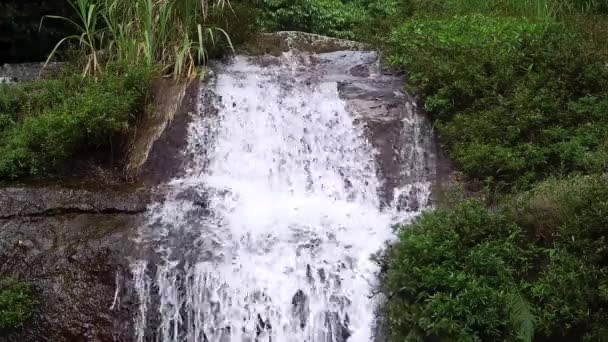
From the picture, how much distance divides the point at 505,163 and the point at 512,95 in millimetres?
1011

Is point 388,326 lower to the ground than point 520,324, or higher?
lower

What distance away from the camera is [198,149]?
6.80 m

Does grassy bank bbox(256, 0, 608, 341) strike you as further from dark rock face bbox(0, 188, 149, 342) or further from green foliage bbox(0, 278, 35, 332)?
green foliage bbox(0, 278, 35, 332)

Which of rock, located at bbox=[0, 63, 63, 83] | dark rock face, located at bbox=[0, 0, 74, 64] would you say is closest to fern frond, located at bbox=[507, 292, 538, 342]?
rock, located at bbox=[0, 63, 63, 83]

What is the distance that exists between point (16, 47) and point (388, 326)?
277 inches

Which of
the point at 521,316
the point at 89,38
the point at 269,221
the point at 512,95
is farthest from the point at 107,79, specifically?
Answer: the point at 521,316

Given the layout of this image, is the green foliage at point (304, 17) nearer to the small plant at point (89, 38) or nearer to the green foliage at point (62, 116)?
the small plant at point (89, 38)

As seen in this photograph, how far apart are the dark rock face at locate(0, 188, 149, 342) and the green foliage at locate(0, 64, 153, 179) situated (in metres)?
0.45

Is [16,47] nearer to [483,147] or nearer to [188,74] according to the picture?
[188,74]

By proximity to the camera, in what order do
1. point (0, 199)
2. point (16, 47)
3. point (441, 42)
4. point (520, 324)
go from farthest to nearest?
point (16, 47)
point (441, 42)
point (0, 199)
point (520, 324)

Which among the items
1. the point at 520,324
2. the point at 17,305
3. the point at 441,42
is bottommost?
the point at 17,305

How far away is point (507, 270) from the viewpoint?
15.9ft

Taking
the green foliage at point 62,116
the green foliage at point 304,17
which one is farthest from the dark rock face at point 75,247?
the green foliage at point 304,17

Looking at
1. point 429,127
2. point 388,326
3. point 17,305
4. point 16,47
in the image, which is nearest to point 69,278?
point 17,305
